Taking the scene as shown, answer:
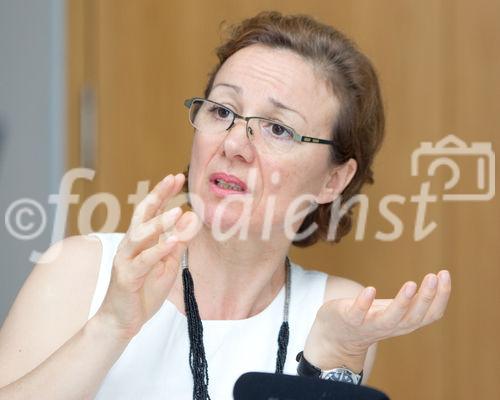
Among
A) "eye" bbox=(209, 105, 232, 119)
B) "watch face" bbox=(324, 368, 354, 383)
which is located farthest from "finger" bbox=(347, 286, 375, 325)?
"eye" bbox=(209, 105, 232, 119)

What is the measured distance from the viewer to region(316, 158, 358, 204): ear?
1657 millimetres

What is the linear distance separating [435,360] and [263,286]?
473mm

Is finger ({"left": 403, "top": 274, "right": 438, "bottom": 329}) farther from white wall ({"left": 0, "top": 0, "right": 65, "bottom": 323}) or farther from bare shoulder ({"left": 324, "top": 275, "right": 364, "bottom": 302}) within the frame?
white wall ({"left": 0, "top": 0, "right": 65, "bottom": 323})

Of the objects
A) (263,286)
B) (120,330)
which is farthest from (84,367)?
(263,286)

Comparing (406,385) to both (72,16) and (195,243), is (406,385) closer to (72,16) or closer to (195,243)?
(195,243)

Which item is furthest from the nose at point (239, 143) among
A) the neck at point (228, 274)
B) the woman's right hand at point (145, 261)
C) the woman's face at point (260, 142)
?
the woman's right hand at point (145, 261)

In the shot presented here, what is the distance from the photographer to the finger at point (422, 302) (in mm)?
1162

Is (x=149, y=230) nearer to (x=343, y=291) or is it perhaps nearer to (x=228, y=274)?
(x=228, y=274)

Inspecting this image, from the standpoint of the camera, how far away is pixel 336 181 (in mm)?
1686

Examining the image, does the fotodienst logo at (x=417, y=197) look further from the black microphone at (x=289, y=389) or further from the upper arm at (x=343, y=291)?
the black microphone at (x=289, y=389)

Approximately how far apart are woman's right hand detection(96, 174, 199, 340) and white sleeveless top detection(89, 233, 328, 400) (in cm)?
28

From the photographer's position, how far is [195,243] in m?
1.60

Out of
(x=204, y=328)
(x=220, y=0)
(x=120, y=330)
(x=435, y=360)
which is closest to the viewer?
(x=120, y=330)

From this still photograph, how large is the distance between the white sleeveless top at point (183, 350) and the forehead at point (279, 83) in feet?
1.22
